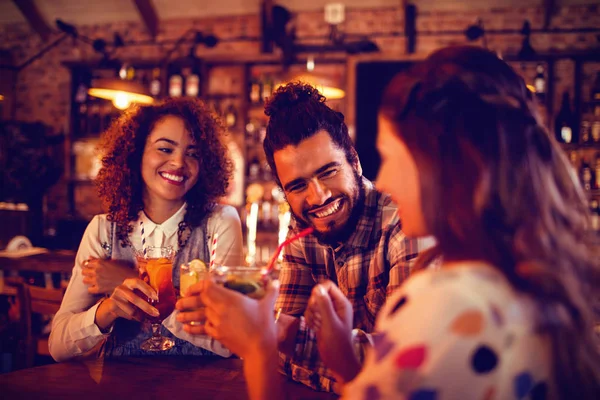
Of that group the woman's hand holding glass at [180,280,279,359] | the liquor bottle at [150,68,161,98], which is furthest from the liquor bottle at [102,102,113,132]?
the woman's hand holding glass at [180,280,279,359]

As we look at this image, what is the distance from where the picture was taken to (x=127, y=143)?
232cm

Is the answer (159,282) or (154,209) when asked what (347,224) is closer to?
(159,282)

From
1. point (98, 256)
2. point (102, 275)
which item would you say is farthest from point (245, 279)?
point (98, 256)

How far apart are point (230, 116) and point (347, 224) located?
4.93m

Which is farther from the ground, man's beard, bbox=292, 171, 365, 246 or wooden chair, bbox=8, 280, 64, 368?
man's beard, bbox=292, 171, 365, 246

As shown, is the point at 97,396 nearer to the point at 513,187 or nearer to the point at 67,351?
the point at 67,351

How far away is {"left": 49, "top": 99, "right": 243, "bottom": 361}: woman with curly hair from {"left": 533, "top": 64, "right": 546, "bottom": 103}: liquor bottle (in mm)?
4566

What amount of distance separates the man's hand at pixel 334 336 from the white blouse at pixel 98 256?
70cm

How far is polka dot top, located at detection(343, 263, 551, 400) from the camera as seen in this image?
0.68 metres

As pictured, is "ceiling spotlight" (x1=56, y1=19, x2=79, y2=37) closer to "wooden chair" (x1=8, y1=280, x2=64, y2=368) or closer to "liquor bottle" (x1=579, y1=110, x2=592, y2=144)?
"wooden chair" (x1=8, y1=280, x2=64, y2=368)

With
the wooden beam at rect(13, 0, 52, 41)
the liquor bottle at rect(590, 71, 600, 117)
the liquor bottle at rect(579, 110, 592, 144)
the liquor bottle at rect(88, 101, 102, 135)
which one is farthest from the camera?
the wooden beam at rect(13, 0, 52, 41)

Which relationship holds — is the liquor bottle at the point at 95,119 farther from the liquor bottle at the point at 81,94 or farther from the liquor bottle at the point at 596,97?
the liquor bottle at the point at 596,97

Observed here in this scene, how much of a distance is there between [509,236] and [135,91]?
396 cm

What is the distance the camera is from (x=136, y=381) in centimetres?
135
